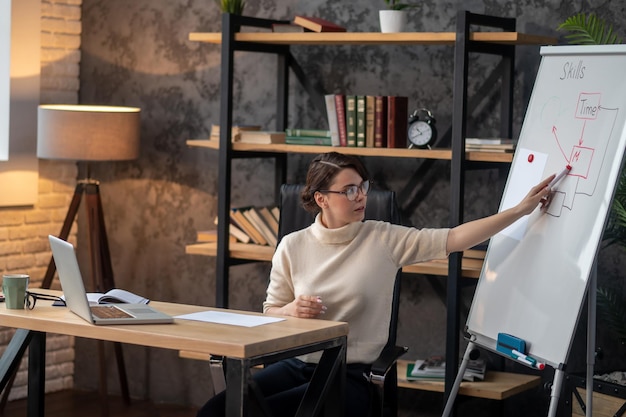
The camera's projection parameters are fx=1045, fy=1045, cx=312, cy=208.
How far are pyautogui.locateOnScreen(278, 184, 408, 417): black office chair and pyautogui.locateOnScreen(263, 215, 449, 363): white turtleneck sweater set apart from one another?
0.37 feet

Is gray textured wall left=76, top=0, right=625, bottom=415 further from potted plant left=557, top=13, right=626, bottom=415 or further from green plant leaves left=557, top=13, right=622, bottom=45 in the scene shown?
potted plant left=557, top=13, right=626, bottom=415

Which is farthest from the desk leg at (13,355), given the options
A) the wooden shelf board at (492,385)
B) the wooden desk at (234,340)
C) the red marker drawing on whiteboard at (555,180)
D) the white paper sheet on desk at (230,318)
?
the red marker drawing on whiteboard at (555,180)

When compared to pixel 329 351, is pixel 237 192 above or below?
above

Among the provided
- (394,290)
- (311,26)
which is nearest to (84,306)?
(394,290)

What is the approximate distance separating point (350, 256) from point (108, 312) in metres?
0.84

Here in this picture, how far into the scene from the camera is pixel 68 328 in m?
2.92

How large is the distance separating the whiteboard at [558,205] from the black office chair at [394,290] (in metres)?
0.28

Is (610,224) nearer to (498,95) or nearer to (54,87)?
(498,95)

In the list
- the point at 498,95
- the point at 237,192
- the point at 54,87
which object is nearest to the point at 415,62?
the point at 498,95

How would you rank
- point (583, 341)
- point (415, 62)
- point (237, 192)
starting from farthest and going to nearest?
point (237, 192) < point (415, 62) < point (583, 341)

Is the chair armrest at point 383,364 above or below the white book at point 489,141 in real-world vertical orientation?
below

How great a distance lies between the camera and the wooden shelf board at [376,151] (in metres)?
3.92

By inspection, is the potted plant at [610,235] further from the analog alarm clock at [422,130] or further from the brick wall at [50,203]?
the brick wall at [50,203]

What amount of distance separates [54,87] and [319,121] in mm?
1419
